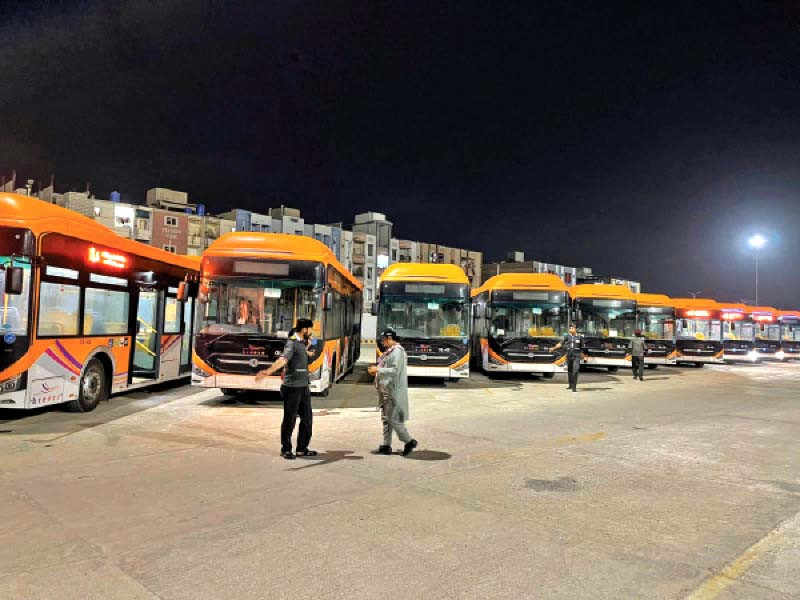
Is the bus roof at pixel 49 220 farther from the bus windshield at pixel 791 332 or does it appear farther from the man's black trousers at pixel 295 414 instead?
the bus windshield at pixel 791 332

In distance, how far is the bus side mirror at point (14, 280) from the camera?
28.2 ft

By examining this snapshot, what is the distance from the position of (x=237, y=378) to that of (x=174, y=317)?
11.6 feet

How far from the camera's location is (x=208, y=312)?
12148 mm

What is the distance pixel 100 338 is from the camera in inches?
443

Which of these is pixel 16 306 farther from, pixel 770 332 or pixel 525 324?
pixel 770 332

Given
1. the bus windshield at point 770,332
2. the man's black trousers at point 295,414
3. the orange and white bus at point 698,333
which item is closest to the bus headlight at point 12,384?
the man's black trousers at point 295,414

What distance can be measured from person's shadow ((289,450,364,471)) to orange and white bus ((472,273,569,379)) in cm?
1182

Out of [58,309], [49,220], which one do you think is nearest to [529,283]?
[58,309]

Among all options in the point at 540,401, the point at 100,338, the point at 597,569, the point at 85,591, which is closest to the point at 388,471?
the point at 597,569

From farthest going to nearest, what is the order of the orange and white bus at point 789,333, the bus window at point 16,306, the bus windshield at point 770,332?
the orange and white bus at point 789,333 < the bus windshield at point 770,332 < the bus window at point 16,306

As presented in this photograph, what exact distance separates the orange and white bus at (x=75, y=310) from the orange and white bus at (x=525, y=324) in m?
10.1

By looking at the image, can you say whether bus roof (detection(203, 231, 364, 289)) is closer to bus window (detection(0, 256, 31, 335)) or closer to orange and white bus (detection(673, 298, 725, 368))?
bus window (detection(0, 256, 31, 335))

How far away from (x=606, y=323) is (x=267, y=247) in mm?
16060

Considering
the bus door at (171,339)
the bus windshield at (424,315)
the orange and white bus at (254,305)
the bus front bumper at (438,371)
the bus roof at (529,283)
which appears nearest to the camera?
the orange and white bus at (254,305)
